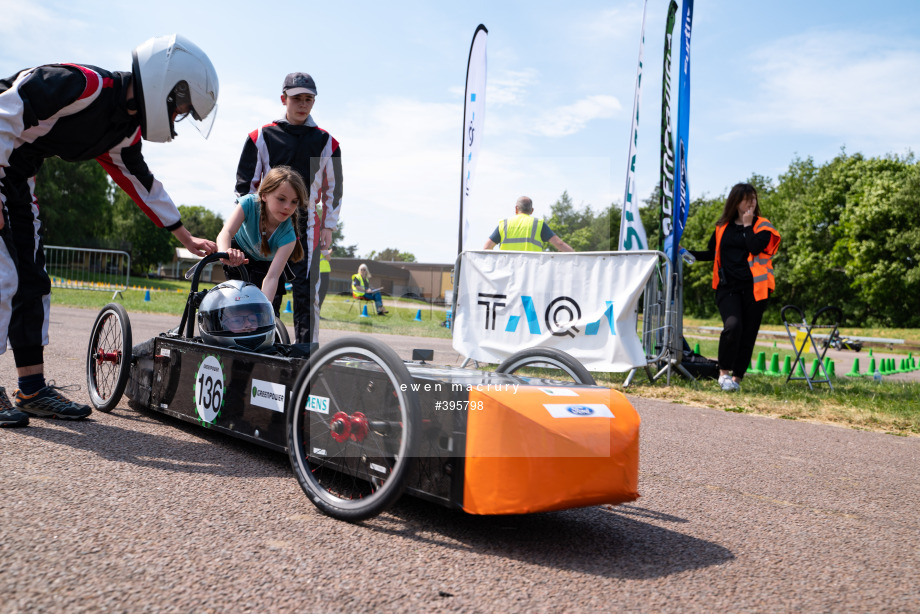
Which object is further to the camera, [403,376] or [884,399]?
[884,399]

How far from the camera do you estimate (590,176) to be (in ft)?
9.17

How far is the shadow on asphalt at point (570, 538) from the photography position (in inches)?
85.8

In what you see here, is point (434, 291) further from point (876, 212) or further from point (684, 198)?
point (876, 212)

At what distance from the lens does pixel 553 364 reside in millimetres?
3182

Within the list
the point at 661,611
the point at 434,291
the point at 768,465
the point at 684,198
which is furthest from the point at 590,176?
the point at 684,198

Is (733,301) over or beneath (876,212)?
beneath

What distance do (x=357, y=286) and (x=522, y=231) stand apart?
52.7 inches

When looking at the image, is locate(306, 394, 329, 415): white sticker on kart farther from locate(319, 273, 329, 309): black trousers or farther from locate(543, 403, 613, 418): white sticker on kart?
locate(543, 403, 613, 418): white sticker on kart

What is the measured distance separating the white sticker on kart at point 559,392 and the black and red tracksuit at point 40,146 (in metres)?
2.75

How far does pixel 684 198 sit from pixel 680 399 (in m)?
2.88

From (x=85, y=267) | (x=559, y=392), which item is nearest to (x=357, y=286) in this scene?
(x=559, y=392)

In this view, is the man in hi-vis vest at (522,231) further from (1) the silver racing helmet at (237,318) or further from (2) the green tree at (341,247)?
(1) the silver racing helmet at (237,318)

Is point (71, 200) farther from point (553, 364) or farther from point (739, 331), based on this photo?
point (553, 364)

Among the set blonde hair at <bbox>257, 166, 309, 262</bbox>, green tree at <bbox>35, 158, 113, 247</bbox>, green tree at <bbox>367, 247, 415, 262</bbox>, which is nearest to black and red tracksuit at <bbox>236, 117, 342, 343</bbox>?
blonde hair at <bbox>257, 166, 309, 262</bbox>
